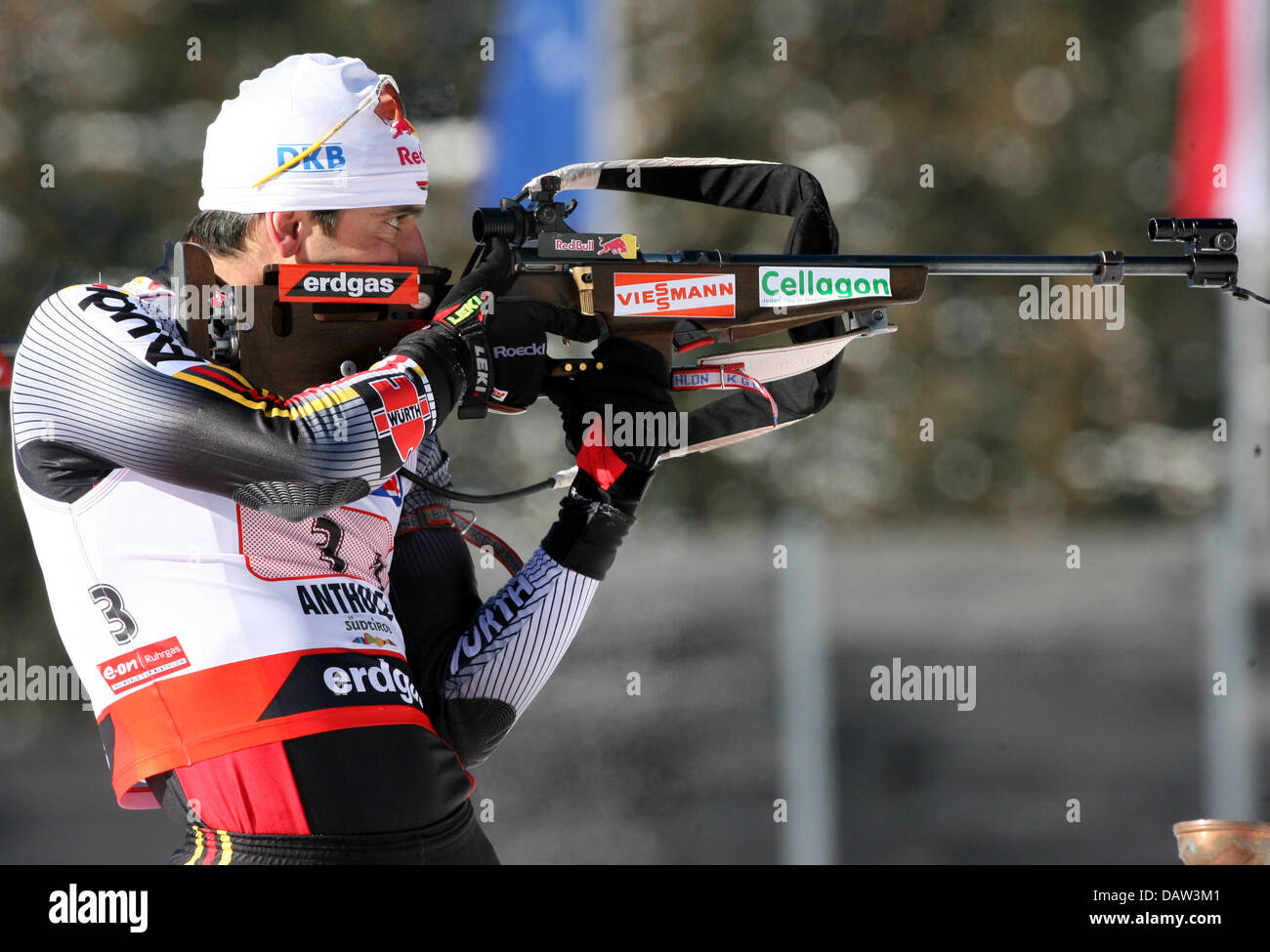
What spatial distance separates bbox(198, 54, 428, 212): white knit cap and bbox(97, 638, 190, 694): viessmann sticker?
673mm

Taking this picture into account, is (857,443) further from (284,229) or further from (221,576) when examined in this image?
(221,576)

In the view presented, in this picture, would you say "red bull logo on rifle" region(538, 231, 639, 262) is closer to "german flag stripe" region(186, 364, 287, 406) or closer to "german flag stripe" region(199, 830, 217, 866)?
"german flag stripe" region(186, 364, 287, 406)

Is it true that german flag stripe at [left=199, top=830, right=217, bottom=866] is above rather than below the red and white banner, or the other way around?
below

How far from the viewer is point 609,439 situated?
8.04 feet

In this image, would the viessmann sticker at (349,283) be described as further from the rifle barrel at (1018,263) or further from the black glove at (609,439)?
the rifle barrel at (1018,263)

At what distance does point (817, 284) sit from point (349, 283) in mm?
855

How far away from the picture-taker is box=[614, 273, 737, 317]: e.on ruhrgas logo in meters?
2.50

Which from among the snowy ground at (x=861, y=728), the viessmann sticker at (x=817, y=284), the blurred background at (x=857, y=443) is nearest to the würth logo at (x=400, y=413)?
the viessmann sticker at (x=817, y=284)

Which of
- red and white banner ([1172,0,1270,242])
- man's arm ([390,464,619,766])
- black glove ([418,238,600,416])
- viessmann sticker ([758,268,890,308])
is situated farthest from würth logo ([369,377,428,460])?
red and white banner ([1172,0,1270,242])

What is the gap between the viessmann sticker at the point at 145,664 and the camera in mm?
2033

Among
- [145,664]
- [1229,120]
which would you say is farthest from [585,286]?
[1229,120]

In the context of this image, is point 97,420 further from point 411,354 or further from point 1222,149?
point 1222,149

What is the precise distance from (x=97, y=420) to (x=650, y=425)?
2.80 ft
